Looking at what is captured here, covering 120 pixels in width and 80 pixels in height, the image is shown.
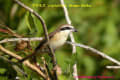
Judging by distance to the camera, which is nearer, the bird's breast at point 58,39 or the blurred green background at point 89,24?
the bird's breast at point 58,39

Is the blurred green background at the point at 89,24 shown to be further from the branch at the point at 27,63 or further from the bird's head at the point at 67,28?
the branch at the point at 27,63

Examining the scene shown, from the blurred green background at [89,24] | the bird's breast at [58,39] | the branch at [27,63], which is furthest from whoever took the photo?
the blurred green background at [89,24]

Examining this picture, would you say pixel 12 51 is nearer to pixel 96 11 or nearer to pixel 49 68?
pixel 49 68

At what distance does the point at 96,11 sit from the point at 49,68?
3.46 meters

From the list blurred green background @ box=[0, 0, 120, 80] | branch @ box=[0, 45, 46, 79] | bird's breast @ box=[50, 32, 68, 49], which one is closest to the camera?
branch @ box=[0, 45, 46, 79]

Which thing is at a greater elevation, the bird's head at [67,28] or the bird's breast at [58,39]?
the bird's head at [67,28]

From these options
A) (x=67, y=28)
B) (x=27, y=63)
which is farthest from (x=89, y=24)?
(x=27, y=63)

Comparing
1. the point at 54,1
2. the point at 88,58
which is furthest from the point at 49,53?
the point at 88,58

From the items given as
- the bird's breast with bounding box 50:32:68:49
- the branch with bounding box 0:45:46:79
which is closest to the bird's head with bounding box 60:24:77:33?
the bird's breast with bounding box 50:32:68:49

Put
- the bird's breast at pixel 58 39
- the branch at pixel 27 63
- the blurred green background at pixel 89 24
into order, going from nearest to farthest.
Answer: the branch at pixel 27 63 → the bird's breast at pixel 58 39 → the blurred green background at pixel 89 24

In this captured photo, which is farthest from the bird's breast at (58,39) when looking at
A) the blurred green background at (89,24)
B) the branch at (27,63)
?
the blurred green background at (89,24)

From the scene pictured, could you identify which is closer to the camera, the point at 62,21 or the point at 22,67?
the point at 22,67

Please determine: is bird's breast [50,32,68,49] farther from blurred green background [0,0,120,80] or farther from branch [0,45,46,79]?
blurred green background [0,0,120,80]

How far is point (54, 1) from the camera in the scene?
4527 millimetres
